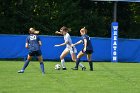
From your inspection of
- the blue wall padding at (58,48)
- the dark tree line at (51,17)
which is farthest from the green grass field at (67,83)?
the dark tree line at (51,17)

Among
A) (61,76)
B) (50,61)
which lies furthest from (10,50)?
(61,76)

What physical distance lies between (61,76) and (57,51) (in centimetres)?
1074

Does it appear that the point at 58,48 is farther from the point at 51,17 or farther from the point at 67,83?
the point at 67,83

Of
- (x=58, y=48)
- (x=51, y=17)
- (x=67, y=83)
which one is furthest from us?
(x=51, y=17)

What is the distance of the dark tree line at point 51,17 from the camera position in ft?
115

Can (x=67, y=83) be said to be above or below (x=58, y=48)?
above

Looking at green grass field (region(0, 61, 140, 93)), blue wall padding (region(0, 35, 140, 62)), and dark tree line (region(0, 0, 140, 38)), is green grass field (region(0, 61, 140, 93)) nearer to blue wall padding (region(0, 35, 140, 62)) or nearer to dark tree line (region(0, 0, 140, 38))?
blue wall padding (region(0, 35, 140, 62))

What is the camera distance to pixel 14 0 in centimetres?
3569

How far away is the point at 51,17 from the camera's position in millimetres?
36688

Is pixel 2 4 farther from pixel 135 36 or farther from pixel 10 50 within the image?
pixel 135 36

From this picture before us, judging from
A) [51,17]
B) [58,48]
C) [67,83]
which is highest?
[67,83]

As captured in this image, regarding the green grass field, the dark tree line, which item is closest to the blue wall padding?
the dark tree line

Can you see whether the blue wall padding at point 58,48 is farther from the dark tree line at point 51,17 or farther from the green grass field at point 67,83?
the green grass field at point 67,83

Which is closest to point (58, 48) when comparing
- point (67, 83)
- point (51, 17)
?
point (51, 17)
